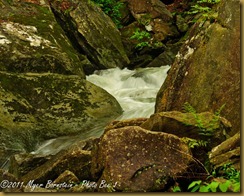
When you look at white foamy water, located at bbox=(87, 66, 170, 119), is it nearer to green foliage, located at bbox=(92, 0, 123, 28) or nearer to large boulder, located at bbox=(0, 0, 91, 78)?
large boulder, located at bbox=(0, 0, 91, 78)

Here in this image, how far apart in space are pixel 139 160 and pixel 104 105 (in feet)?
18.5

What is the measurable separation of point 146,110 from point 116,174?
5381mm

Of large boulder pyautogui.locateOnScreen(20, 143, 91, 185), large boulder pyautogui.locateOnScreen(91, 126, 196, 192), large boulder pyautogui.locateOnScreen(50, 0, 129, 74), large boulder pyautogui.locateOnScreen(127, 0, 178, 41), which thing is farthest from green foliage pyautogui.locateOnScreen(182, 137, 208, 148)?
large boulder pyautogui.locateOnScreen(127, 0, 178, 41)

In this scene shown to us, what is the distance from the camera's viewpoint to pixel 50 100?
31.7 ft

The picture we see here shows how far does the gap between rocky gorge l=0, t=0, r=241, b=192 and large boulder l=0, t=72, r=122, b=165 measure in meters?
0.02

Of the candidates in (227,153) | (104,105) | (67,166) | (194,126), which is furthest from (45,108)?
(227,153)

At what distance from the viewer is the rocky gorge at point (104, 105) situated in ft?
14.8

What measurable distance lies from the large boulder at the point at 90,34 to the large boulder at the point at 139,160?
9520mm

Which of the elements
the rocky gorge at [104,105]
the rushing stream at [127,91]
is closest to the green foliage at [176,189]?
the rocky gorge at [104,105]

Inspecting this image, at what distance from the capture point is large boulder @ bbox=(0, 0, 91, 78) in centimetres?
1023

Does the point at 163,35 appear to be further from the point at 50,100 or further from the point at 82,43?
the point at 50,100

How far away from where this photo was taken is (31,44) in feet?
35.2

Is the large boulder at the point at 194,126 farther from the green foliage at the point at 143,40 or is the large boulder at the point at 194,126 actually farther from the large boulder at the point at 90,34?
the green foliage at the point at 143,40

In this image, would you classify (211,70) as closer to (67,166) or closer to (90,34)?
(67,166)
